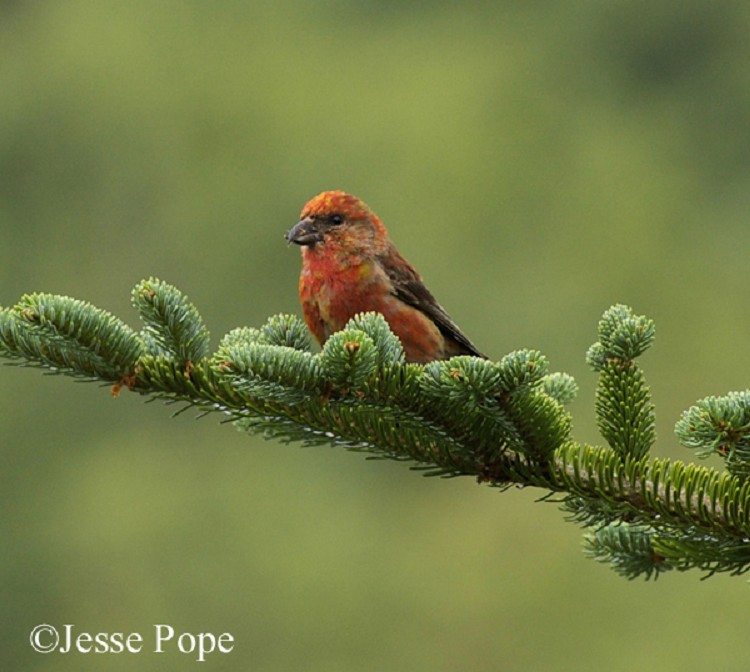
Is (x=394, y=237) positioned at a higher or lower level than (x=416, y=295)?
higher

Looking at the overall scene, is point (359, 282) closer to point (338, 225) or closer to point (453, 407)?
point (338, 225)

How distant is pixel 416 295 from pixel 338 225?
0.40 meters

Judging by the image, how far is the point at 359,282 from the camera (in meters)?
5.44

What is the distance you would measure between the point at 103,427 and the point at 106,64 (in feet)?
36.5

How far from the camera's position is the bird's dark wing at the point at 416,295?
5.48m

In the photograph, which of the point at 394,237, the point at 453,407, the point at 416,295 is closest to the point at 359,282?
the point at 416,295

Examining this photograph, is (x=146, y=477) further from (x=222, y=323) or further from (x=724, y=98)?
(x=724, y=98)

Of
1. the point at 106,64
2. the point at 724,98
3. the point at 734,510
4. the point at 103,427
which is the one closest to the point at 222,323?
the point at 103,427

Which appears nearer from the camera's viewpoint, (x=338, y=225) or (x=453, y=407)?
(x=453, y=407)

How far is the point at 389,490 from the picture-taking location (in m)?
27.1

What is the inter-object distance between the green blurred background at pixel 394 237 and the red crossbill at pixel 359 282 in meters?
11.0

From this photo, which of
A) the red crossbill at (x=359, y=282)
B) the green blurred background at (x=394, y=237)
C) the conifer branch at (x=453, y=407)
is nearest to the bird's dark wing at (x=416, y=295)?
the red crossbill at (x=359, y=282)

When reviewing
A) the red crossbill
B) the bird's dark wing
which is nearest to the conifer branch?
the red crossbill

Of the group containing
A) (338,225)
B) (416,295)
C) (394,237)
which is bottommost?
(416,295)
